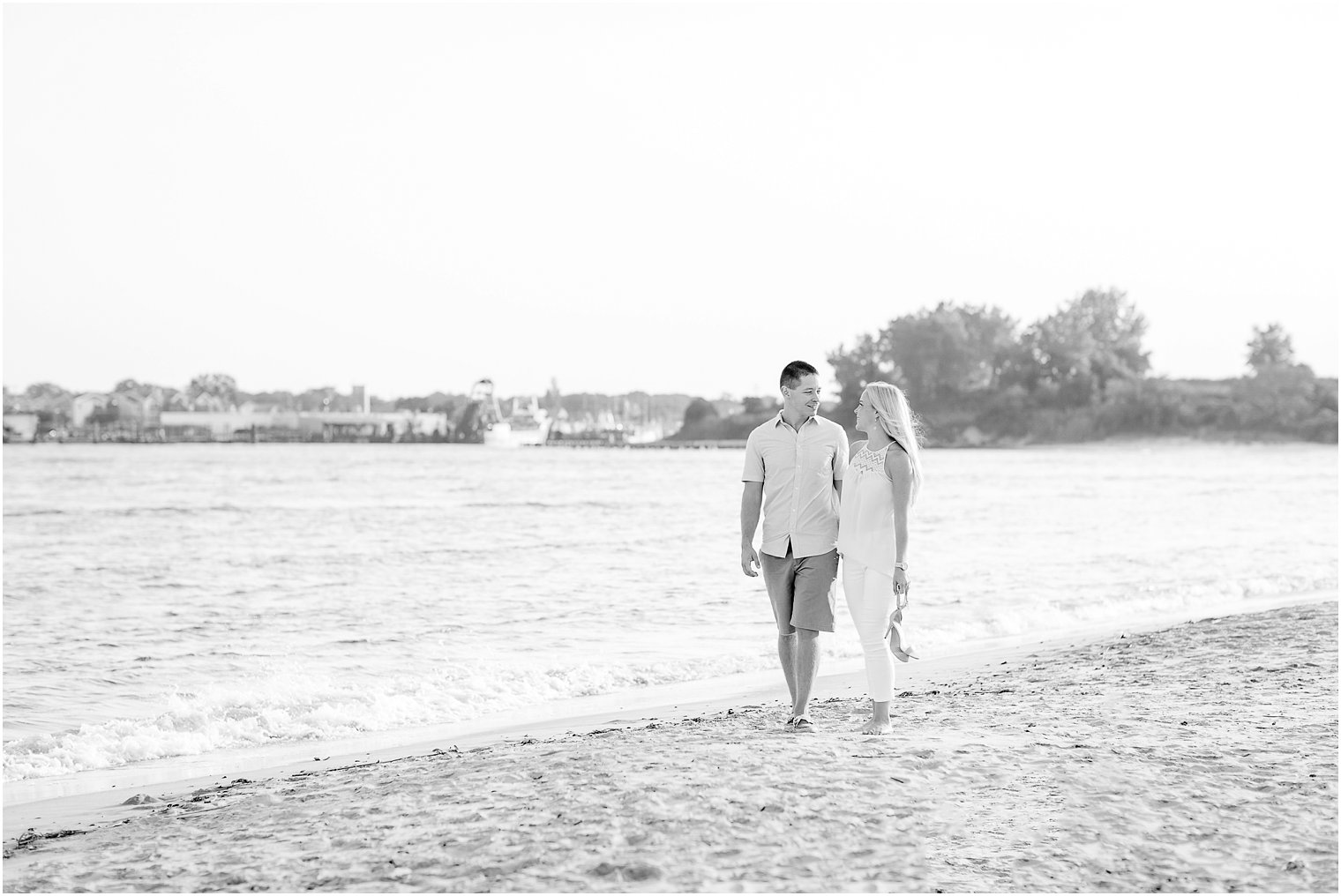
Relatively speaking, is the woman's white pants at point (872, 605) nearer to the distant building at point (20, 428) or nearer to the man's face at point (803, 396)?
the man's face at point (803, 396)

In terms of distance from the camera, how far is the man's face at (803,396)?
19.6 feet

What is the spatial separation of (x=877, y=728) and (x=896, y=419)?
1587 mm

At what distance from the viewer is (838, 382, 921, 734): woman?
5660 millimetres

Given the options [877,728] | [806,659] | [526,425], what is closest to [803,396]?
[806,659]

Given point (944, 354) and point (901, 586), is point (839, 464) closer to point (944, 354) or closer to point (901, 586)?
point (901, 586)

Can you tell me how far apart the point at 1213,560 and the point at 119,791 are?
1731 centimetres

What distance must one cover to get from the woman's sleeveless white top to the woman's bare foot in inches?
33.7

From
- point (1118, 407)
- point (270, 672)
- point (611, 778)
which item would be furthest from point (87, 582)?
point (1118, 407)

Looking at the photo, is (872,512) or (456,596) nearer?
(872,512)

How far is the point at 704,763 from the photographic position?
5422mm

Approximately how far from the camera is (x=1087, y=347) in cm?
12038

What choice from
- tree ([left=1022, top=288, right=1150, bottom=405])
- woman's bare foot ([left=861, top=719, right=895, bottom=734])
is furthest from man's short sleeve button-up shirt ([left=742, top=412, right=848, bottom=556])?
tree ([left=1022, top=288, right=1150, bottom=405])

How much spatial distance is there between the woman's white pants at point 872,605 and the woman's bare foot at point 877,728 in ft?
1.00

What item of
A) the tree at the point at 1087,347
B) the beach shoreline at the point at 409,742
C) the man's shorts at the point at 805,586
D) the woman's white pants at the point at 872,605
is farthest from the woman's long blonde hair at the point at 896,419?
the tree at the point at 1087,347
